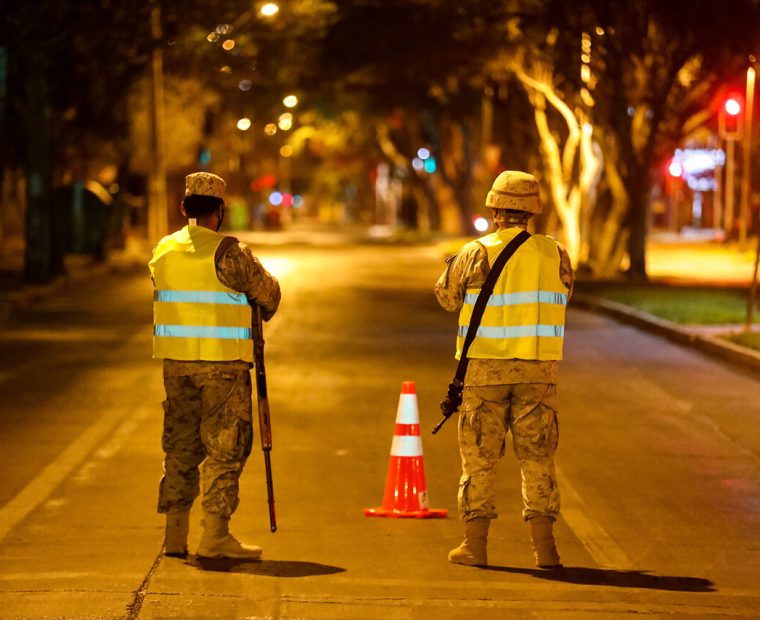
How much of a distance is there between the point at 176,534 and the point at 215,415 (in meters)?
Answer: 0.59

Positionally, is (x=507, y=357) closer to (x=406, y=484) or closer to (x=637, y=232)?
(x=406, y=484)

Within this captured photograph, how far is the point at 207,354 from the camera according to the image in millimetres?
7664

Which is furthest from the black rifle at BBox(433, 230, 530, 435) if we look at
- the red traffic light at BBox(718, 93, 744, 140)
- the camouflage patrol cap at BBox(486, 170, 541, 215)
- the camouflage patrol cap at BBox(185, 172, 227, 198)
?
the red traffic light at BBox(718, 93, 744, 140)

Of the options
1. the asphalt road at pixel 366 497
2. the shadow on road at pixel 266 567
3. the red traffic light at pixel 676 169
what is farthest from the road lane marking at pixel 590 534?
the red traffic light at pixel 676 169

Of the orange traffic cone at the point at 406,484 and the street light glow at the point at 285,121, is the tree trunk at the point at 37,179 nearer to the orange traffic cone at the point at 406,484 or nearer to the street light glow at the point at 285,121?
the orange traffic cone at the point at 406,484

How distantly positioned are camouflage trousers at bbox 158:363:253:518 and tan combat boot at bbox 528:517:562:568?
1360 millimetres

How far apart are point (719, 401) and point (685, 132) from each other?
2077 cm

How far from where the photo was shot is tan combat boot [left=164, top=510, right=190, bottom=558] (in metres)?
7.79

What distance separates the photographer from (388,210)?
104500 mm

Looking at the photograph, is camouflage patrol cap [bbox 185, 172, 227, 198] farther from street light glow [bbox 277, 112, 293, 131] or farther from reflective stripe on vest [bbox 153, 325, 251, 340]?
street light glow [bbox 277, 112, 293, 131]

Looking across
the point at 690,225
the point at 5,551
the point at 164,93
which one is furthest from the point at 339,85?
the point at 5,551

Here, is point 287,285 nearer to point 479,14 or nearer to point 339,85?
point 479,14

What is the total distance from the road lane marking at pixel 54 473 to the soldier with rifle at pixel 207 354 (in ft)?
3.82

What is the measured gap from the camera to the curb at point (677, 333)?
1733 centimetres
